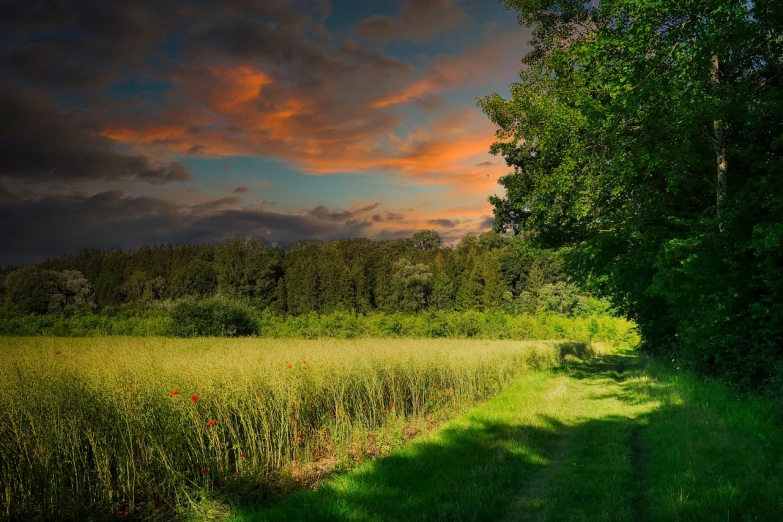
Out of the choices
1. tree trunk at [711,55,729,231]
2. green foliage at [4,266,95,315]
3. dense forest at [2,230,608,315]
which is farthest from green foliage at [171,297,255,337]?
tree trunk at [711,55,729,231]

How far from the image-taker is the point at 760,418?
8477 millimetres

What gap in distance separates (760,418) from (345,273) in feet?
248

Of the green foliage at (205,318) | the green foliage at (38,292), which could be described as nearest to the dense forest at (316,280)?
the green foliage at (38,292)

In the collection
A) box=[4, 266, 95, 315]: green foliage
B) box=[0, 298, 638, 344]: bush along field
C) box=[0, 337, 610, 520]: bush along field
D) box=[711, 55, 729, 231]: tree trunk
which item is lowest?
box=[0, 298, 638, 344]: bush along field

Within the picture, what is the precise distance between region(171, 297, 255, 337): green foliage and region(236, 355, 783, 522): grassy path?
33.5 m

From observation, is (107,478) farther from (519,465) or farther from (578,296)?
(578,296)

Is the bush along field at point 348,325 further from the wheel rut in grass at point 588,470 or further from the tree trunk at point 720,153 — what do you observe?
the tree trunk at point 720,153

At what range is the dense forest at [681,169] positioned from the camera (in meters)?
11.0

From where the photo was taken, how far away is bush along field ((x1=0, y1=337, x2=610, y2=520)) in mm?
5938

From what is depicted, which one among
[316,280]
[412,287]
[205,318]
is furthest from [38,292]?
[412,287]

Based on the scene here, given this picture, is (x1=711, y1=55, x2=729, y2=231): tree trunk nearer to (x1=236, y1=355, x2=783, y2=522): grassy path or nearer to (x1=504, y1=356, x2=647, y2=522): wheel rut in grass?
(x1=236, y1=355, x2=783, y2=522): grassy path

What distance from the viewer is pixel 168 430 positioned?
686 cm

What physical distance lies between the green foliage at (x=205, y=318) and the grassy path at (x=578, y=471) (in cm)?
3354

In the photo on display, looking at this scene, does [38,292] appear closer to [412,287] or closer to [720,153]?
[412,287]
